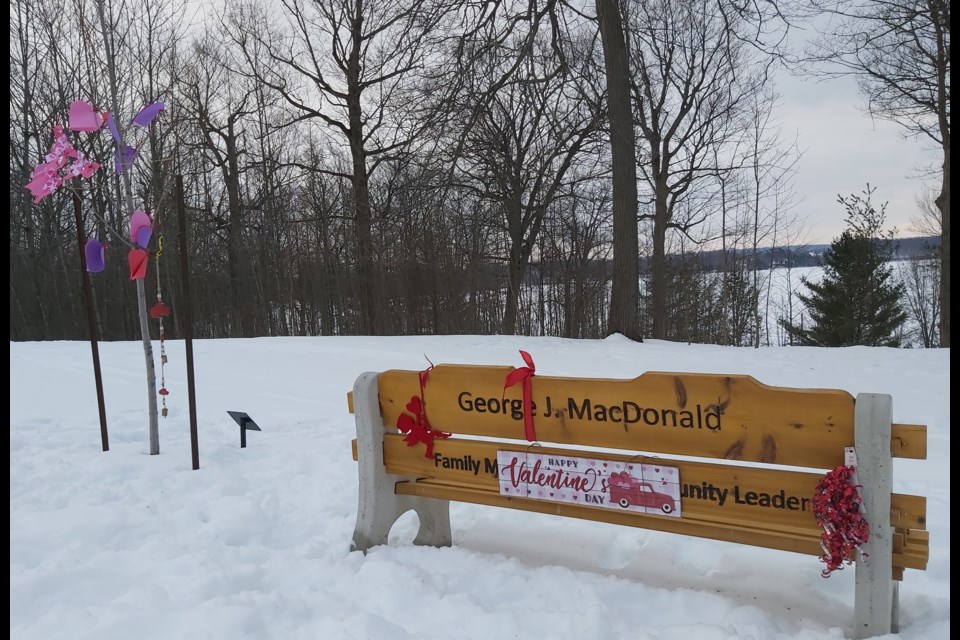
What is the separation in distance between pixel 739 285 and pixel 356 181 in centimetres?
1912

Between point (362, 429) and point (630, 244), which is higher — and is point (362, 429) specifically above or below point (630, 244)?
below

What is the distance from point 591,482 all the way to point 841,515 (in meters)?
0.87

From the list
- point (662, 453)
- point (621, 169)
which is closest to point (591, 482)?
point (662, 453)

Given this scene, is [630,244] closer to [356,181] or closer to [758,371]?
[758,371]

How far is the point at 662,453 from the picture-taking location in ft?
8.02

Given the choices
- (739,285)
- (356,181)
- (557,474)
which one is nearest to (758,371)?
(557,474)

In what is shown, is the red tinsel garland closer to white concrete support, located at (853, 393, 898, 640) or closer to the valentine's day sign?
white concrete support, located at (853, 393, 898, 640)

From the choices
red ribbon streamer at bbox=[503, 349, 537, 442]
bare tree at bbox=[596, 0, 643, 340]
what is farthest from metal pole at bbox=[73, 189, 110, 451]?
bare tree at bbox=[596, 0, 643, 340]

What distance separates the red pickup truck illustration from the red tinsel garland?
1.70 feet

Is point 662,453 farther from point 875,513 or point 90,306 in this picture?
point 90,306

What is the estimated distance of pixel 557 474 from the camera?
2.73 m

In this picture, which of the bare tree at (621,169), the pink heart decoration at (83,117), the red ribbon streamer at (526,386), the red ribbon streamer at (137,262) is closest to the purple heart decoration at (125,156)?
the pink heart decoration at (83,117)

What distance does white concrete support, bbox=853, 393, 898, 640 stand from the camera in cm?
212

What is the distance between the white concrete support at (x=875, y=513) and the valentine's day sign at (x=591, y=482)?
0.60 metres
